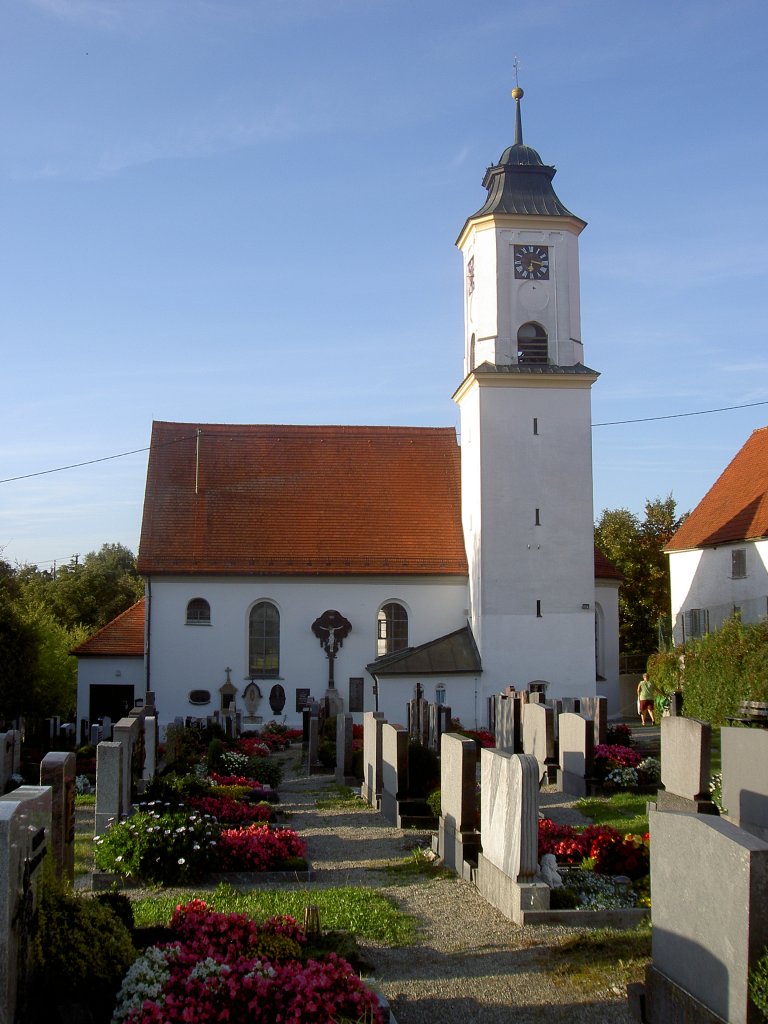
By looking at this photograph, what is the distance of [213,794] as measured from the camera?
538 inches

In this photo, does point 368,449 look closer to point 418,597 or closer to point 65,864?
point 418,597

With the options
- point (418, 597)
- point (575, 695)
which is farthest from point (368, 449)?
point (575, 695)

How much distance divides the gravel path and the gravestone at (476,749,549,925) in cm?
16

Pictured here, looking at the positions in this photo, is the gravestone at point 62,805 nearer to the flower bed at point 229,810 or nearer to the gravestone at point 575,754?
the flower bed at point 229,810

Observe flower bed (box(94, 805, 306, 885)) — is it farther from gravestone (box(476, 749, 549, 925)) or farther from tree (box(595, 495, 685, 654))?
tree (box(595, 495, 685, 654))

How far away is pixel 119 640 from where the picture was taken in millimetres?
29750

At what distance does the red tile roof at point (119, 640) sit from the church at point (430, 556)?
82 millimetres

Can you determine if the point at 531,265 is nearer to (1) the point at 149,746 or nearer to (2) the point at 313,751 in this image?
(2) the point at 313,751

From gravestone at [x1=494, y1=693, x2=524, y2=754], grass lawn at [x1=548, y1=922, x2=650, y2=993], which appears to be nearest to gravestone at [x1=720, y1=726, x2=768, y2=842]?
grass lawn at [x1=548, y1=922, x2=650, y2=993]

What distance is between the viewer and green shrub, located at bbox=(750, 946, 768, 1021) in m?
4.86

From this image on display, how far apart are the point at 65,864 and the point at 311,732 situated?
11418 millimetres

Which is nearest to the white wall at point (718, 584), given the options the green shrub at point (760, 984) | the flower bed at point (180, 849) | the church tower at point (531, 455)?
the church tower at point (531, 455)

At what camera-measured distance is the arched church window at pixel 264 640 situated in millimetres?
29000

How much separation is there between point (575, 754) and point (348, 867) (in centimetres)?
615
